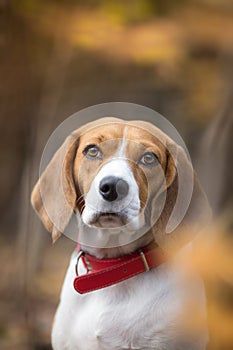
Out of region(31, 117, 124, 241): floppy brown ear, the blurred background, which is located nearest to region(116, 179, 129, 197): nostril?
region(31, 117, 124, 241): floppy brown ear

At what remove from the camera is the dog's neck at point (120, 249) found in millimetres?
1381

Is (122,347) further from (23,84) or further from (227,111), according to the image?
(23,84)

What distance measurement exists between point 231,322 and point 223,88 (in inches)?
33.5

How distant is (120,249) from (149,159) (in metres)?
0.23

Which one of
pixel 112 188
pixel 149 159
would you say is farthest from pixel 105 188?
pixel 149 159

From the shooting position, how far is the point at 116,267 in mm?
1361

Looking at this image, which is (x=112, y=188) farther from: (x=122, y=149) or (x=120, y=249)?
(x=120, y=249)

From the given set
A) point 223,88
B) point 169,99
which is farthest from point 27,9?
point 223,88

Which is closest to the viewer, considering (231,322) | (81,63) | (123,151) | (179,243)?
(123,151)

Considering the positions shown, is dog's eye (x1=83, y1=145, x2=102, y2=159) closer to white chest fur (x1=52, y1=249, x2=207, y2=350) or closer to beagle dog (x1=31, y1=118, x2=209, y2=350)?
beagle dog (x1=31, y1=118, x2=209, y2=350)

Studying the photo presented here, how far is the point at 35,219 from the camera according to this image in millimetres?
2338

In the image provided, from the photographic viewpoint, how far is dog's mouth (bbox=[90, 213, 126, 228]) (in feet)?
4.09

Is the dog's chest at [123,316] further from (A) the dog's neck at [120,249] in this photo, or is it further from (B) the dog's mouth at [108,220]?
(B) the dog's mouth at [108,220]

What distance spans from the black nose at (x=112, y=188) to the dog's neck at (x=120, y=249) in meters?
0.19
